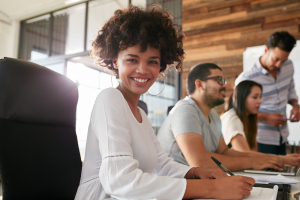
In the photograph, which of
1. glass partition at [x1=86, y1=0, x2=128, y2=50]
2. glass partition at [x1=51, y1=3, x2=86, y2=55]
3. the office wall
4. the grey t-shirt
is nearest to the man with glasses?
the grey t-shirt

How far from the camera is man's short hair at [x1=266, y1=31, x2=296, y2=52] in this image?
257 centimetres

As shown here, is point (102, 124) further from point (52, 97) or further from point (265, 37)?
point (265, 37)

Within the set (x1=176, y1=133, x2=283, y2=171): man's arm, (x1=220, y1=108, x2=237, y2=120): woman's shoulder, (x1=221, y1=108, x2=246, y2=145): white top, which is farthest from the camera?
(x1=220, y1=108, x2=237, y2=120): woman's shoulder

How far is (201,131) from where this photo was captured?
4.85 ft

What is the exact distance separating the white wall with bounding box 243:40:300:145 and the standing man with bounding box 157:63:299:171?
1.36 m

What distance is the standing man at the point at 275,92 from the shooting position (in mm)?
2541

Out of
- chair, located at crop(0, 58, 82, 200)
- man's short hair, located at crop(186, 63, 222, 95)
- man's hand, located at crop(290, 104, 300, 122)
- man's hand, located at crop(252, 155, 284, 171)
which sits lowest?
man's hand, located at crop(252, 155, 284, 171)

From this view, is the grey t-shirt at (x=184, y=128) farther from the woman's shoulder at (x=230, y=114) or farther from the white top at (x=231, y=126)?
the woman's shoulder at (x=230, y=114)

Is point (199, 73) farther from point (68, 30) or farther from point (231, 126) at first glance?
point (68, 30)

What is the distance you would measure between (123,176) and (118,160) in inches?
1.8

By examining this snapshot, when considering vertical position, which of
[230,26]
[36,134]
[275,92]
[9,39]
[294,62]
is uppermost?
[9,39]

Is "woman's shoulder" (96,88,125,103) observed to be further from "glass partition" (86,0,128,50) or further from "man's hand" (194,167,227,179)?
"glass partition" (86,0,128,50)

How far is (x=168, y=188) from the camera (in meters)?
0.66

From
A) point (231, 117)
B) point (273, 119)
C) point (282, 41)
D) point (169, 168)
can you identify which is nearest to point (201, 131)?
point (169, 168)
